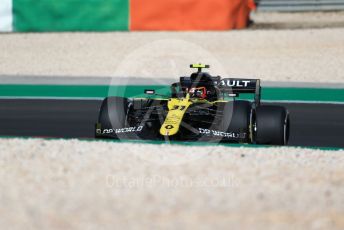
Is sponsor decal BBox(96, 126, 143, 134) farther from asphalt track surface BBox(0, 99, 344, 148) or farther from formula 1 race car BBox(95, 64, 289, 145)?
asphalt track surface BBox(0, 99, 344, 148)

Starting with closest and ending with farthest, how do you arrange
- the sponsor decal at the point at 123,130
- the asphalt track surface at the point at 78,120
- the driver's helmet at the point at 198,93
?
the sponsor decal at the point at 123,130 < the driver's helmet at the point at 198,93 < the asphalt track surface at the point at 78,120

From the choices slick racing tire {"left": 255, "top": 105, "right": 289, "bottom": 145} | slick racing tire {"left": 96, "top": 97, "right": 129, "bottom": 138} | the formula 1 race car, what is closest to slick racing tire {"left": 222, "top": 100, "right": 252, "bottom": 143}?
the formula 1 race car

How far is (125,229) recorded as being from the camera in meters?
6.24

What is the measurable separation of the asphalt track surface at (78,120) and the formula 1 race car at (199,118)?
0.96 m

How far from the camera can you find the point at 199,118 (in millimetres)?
11391

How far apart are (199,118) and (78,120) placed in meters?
3.24

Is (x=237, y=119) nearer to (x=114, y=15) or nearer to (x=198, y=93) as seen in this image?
(x=198, y=93)

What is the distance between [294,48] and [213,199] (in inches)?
623

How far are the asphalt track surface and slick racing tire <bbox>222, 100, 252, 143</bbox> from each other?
1.16 m

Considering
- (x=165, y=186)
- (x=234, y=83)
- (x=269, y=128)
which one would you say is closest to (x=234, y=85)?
(x=234, y=83)

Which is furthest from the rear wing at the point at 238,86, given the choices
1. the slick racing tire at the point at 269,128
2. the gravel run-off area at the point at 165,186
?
the gravel run-off area at the point at 165,186

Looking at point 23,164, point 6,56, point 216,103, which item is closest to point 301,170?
point 23,164

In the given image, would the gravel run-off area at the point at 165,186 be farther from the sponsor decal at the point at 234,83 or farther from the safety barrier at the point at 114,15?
the safety barrier at the point at 114,15

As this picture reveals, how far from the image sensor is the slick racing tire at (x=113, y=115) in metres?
11.3
